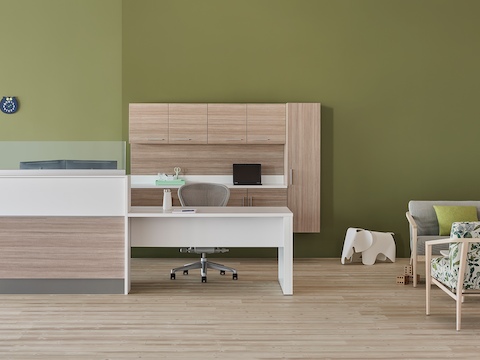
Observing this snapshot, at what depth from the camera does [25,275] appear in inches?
256

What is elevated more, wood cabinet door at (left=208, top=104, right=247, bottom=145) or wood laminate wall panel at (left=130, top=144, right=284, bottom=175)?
wood cabinet door at (left=208, top=104, right=247, bottom=145)

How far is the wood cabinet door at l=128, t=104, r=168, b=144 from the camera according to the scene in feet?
29.3

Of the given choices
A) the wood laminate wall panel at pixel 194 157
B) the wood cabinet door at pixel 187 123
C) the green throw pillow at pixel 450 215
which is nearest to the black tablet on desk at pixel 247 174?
the wood laminate wall panel at pixel 194 157

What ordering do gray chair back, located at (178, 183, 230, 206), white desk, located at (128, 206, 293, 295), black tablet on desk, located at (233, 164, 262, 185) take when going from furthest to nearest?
black tablet on desk, located at (233, 164, 262, 185), gray chair back, located at (178, 183, 230, 206), white desk, located at (128, 206, 293, 295)

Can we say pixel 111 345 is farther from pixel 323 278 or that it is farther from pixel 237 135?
pixel 237 135

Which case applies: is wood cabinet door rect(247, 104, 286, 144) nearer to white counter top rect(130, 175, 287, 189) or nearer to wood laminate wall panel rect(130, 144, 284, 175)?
wood laminate wall panel rect(130, 144, 284, 175)

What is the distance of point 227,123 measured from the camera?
892cm

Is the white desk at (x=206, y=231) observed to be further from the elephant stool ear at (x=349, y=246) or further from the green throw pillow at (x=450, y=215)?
the green throw pillow at (x=450, y=215)

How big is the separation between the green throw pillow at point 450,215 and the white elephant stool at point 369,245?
90 centimetres

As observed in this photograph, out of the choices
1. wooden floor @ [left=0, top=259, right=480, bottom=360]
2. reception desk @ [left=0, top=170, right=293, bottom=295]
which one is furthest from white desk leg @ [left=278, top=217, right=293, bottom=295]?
wooden floor @ [left=0, top=259, right=480, bottom=360]

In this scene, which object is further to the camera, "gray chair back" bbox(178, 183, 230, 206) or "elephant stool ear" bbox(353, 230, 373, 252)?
"elephant stool ear" bbox(353, 230, 373, 252)

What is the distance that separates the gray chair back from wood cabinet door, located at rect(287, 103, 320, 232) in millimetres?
1328

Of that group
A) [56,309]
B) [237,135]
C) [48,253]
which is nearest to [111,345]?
[56,309]

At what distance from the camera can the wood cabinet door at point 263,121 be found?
893cm
